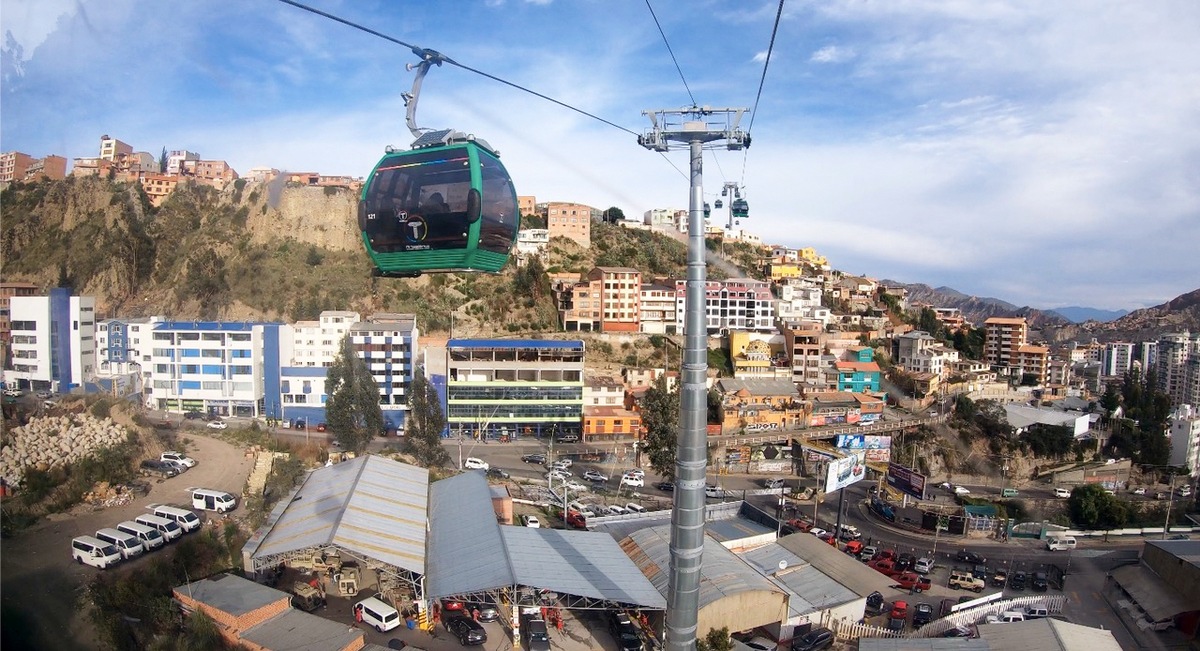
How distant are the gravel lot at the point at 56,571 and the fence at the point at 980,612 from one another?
7.14 meters

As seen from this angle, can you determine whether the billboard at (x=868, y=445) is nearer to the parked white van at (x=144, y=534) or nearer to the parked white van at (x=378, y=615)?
the parked white van at (x=378, y=615)

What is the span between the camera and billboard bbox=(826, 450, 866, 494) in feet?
34.5

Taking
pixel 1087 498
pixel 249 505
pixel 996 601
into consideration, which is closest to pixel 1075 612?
pixel 996 601

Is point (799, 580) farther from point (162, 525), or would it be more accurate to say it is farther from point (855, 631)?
point (162, 525)

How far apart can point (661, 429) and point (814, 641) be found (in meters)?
6.76

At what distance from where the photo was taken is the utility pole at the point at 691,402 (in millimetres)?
3723

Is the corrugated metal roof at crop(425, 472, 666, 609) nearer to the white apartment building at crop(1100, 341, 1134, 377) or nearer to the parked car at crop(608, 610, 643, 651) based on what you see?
the parked car at crop(608, 610, 643, 651)

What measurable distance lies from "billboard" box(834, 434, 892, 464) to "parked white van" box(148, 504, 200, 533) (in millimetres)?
13296

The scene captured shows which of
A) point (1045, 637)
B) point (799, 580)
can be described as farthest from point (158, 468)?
point (1045, 637)

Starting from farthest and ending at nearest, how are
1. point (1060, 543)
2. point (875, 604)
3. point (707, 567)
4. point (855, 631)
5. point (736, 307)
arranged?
point (736, 307) < point (1060, 543) < point (875, 604) < point (855, 631) < point (707, 567)

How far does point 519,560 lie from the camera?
613 cm

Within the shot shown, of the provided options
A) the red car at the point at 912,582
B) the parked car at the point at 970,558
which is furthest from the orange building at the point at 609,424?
the red car at the point at 912,582

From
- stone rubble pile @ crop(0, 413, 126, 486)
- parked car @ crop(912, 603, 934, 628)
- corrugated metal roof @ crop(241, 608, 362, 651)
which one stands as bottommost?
parked car @ crop(912, 603, 934, 628)

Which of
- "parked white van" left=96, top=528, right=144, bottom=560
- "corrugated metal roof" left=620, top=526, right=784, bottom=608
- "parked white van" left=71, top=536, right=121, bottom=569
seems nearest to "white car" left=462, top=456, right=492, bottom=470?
"corrugated metal roof" left=620, top=526, right=784, bottom=608
